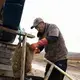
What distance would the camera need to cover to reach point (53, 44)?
739 centimetres

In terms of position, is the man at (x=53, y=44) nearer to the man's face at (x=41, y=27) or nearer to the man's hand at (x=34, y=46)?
the man's face at (x=41, y=27)

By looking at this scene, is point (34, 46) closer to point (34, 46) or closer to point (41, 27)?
point (34, 46)

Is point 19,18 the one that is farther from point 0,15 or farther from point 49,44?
point 49,44

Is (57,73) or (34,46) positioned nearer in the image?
(34,46)

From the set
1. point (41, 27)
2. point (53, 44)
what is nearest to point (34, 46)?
point (41, 27)

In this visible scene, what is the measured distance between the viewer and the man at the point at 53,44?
7090mm

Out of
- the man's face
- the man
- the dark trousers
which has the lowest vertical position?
the dark trousers

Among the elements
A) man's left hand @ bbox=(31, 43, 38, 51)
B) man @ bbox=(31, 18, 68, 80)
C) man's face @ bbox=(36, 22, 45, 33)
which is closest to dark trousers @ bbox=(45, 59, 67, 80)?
man @ bbox=(31, 18, 68, 80)

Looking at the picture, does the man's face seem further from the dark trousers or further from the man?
the dark trousers

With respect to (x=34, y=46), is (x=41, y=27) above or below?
above

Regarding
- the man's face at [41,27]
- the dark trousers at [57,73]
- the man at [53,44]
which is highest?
the man's face at [41,27]

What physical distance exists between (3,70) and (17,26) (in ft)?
4.10

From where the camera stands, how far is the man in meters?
7.09

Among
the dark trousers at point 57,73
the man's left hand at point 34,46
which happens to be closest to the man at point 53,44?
the dark trousers at point 57,73
